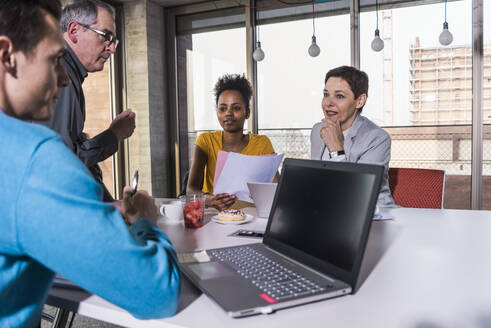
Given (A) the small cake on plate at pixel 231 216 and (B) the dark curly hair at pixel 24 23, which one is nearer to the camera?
(B) the dark curly hair at pixel 24 23

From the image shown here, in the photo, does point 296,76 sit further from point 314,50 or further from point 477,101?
point 477,101

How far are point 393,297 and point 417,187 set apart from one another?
1.33 metres

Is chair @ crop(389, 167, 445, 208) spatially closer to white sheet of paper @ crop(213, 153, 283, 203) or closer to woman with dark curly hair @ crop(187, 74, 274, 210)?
white sheet of paper @ crop(213, 153, 283, 203)

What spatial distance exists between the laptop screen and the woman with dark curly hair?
4.95 feet

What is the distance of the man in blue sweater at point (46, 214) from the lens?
0.55 meters

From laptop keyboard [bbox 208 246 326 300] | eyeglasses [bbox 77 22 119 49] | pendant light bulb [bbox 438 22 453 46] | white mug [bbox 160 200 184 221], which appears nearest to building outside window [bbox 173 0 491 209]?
pendant light bulb [bbox 438 22 453 46]

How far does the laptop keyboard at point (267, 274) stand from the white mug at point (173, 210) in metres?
0.51

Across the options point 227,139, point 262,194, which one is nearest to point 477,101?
point 227,139

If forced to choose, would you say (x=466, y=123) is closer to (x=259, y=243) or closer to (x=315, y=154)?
(x=315, y=154)

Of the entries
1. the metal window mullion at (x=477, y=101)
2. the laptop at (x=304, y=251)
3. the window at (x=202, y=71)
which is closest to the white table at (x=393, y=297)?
the laptop at (x=304, y=251)

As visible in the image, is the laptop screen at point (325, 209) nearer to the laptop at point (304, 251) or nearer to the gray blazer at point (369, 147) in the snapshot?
the laptop at point (304, 251)

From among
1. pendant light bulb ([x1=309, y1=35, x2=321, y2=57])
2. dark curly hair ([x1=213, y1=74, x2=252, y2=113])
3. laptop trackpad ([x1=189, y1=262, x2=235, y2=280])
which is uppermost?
pendant light bulb ([x1=309, y1=35, x2=321, y2=57])

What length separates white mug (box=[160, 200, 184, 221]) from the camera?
151cm

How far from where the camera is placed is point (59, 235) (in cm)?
56
